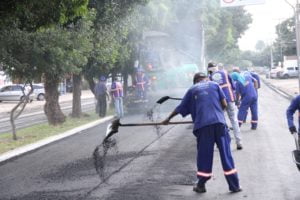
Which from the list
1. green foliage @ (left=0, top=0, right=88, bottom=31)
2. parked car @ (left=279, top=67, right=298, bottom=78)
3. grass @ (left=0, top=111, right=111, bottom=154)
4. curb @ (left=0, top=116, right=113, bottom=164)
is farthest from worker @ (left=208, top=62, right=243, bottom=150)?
parked car @ (left=279, top=67, right=298, bottom=78)

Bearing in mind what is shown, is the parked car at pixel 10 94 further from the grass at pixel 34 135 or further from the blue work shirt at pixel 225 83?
the blue work shirt at pixel 225 83

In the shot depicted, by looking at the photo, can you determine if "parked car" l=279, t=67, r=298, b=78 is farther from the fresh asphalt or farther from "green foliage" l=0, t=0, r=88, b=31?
"green foliage" l=0, t=0, r=88, b=31

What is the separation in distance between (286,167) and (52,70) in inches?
338

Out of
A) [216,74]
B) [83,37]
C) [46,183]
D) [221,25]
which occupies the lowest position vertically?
[46,183]

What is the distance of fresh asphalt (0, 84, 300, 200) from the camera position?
8.03 m

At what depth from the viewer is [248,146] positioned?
12352 millimetres

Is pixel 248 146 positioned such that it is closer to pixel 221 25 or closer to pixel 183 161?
pixel 183 161

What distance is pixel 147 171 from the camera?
9797 millimetres

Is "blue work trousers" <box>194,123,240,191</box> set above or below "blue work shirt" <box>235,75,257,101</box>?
below

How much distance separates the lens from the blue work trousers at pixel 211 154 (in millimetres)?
7883

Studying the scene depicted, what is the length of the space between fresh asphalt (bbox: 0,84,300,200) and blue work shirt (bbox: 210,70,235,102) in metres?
1.09

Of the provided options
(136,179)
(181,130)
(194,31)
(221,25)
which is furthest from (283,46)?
(136,179)

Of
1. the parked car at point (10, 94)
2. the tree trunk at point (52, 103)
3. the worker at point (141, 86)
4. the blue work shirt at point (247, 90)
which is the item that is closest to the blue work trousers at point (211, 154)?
the blue work shirt at point (247, 90)

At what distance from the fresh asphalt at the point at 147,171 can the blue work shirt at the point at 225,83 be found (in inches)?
43.0
